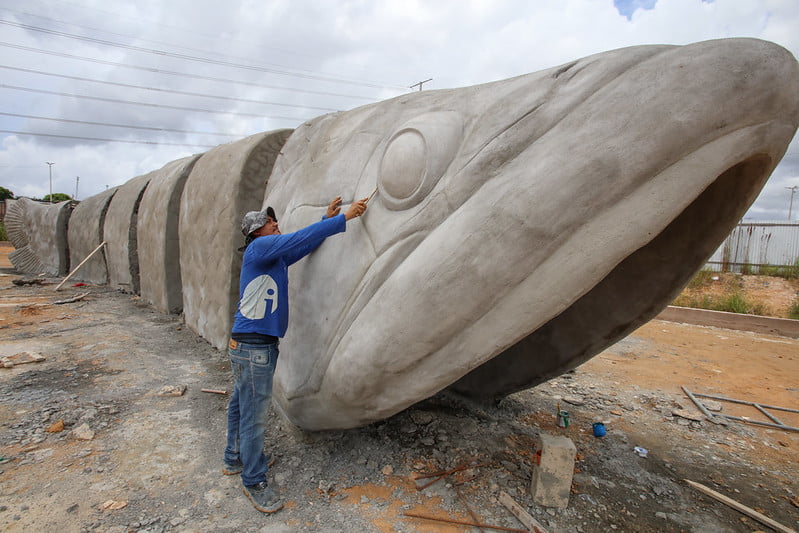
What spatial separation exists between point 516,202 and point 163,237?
5.25 metres

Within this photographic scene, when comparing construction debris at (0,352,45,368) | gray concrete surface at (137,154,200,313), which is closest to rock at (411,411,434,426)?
construction debris at (0,352,45,368)

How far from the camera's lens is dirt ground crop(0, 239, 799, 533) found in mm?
2238

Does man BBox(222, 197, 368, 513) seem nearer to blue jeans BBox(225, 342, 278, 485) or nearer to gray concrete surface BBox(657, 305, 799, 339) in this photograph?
blue jeans BBox(225, 342, 278, 485)

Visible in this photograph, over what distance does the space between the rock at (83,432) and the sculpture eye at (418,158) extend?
2.51m

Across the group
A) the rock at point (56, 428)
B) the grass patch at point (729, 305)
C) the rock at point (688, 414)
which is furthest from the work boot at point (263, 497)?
the grass patch at point (729, 305)

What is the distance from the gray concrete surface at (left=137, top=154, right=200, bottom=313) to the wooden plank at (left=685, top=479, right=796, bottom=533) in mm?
5727

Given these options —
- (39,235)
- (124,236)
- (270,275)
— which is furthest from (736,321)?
(39,235)

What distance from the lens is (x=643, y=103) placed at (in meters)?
1.62

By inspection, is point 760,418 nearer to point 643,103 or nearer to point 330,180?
point 643,103

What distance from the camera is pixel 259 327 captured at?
93.5 inches

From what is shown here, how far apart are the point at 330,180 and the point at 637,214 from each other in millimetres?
1634

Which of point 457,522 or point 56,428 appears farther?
point 56,428

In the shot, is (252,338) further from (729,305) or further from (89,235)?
(729,305)

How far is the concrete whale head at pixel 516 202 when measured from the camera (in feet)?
5.24
